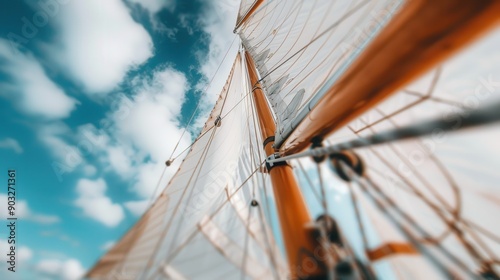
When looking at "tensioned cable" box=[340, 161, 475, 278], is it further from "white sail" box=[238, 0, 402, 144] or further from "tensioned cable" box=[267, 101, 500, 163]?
"white sail" box=[238, 0, 402, 144]

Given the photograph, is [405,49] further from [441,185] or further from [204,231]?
[204,231]

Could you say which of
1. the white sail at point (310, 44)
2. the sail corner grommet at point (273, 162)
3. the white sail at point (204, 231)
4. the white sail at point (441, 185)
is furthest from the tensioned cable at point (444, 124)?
the white sail at point (204, 231)

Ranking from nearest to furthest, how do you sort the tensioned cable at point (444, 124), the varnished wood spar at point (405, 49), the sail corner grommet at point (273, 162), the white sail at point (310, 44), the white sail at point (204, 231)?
the tensioned cable at point (444, 124)
the varnished wood spar at point (405, 49)
the white sail at point (310, 44)
the white sail at point (204, 231)
the sail corner grommet at point (273, 162)

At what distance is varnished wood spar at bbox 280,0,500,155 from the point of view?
2.10 feet

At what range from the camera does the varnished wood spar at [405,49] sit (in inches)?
25.2

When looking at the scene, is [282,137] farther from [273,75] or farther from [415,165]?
[273,75]

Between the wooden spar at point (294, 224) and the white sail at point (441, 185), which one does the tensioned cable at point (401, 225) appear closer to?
the white sail at point (441, 185)

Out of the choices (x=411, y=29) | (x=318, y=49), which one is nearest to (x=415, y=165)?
(x=411, y=29)

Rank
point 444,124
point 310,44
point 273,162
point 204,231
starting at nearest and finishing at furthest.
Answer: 1. point 444,124
2. point 273,162
3. point 204,231
4. point 310,44

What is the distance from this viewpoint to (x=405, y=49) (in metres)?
0.81

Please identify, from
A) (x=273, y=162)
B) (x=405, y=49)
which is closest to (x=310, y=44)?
(x=273, y=162)

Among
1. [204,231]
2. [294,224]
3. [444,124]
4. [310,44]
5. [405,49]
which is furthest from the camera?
[310,44]

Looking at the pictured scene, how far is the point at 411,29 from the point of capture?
76 centimetres

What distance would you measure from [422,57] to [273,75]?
93.6 inches
